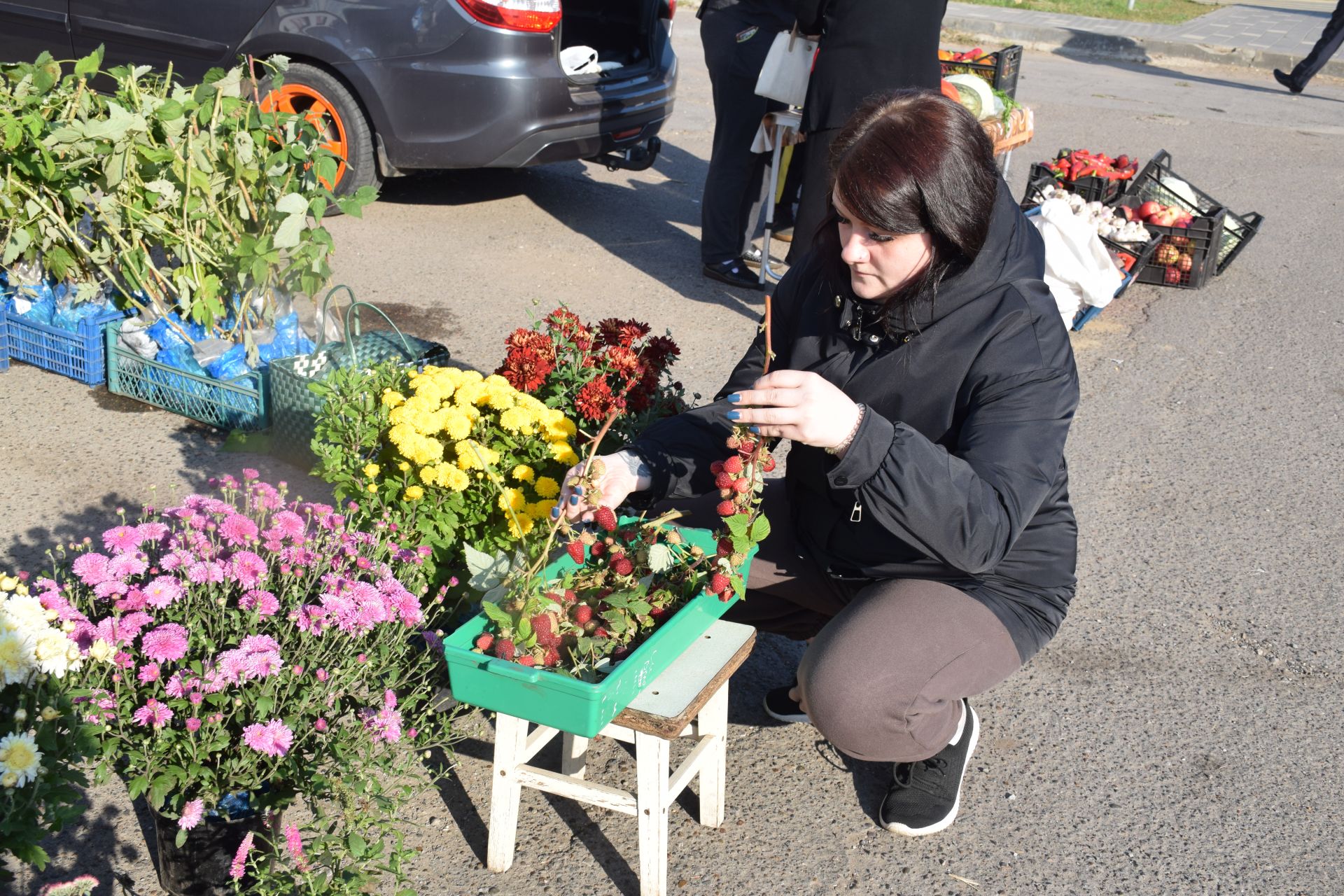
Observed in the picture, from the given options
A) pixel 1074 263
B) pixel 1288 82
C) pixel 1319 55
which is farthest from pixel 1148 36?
pixel 1074 263

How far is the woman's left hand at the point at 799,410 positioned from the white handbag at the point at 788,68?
10.6 ft

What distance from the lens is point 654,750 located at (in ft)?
6.99

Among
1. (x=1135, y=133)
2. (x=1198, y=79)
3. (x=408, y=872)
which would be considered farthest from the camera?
(x=1198, y=79)

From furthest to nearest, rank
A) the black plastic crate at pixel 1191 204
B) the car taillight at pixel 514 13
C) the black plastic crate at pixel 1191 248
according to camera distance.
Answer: the black plastic crate at pixel 1191 204, the black plastic crate at pixel 1191 248, the car taillight at pixel 514 13

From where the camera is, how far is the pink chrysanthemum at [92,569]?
1.91 m

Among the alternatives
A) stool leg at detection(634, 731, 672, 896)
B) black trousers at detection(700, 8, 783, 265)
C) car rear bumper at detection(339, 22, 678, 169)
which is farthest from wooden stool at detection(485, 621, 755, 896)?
car rear bumper at detection(339, 22, 678, 169)

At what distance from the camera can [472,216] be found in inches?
247

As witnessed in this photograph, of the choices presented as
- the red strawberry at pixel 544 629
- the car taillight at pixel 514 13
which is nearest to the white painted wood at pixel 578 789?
the red strawberry at pixel 544 629

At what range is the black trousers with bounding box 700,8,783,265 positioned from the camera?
541 centimetres

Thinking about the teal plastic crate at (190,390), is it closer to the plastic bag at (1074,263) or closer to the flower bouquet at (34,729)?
the flower bouquet at (34,729)

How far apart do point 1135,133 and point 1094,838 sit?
28.5 ft

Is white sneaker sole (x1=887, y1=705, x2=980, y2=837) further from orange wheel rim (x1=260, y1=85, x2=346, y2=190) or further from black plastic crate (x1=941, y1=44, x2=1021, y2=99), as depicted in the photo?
black plastic crate (x1=941, y1=44, x2=1021, y2=99)

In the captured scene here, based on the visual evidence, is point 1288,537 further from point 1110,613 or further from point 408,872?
point 408,872

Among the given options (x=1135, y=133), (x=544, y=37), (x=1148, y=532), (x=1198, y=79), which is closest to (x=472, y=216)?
(x=544, y=37)
